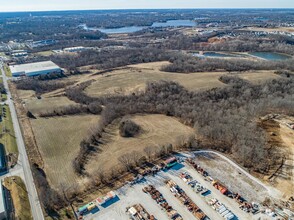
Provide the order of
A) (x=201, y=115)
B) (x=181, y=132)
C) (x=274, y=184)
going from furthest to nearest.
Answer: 1. (x=201, y=115)
2. (x=181, y=132)
3. (x=274, y=184)

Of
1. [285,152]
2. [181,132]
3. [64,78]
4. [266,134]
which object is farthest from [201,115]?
[64,78]

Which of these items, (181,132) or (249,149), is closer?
(249,149)

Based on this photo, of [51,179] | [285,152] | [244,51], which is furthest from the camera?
[244,51]

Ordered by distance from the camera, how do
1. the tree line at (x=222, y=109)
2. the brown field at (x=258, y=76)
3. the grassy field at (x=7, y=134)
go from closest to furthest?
the tree line at (x=222, y=109)
the grassy field at (x=7, y=134)
the brown field at (x=258, y=76)

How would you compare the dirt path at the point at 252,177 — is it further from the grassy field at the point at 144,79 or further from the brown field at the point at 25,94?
the brown field at the point at 25,94

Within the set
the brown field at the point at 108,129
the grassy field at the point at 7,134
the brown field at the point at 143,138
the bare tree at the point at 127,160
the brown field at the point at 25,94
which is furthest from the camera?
the brown field at the point at 25,94

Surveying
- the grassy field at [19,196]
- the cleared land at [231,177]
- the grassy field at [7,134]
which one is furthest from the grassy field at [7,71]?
the cleared land at [231,177]

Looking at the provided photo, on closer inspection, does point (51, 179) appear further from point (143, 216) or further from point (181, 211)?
point (181, 211)
